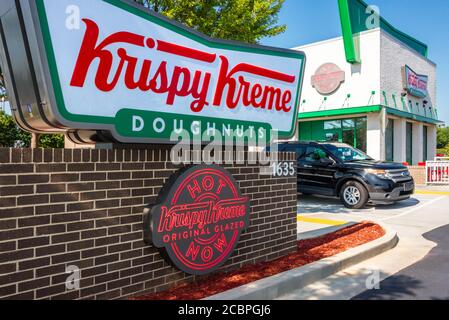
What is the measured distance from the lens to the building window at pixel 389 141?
21.7 meters

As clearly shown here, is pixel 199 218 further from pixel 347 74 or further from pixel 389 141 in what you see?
pixel 389 141

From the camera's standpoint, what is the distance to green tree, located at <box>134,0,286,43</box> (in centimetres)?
859

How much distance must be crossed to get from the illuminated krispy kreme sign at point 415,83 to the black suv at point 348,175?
12863 mm

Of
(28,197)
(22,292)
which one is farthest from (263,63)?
(22,292)

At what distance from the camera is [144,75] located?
13.2 ft

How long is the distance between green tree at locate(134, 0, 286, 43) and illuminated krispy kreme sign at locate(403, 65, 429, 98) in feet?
51.1

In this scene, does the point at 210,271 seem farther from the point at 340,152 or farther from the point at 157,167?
the point at 340,152

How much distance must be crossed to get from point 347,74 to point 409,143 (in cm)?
725

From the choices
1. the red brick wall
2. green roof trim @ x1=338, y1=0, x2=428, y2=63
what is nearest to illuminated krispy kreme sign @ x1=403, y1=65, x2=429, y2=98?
green roof trim @ x1=338, y1=0, x2=428, y2=63

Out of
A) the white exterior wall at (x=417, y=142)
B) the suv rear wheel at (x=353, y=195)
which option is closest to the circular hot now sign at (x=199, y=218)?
the suv rear wheel at (x=353, y=195)

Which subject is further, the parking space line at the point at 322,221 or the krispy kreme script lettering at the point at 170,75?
the parking space line at the point at 322,221

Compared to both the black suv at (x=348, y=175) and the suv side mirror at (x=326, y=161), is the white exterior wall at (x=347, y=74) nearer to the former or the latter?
the black suv at (x=348, y=175)

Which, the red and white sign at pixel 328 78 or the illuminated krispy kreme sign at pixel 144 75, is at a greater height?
the red and white sign at pixel 328 78
